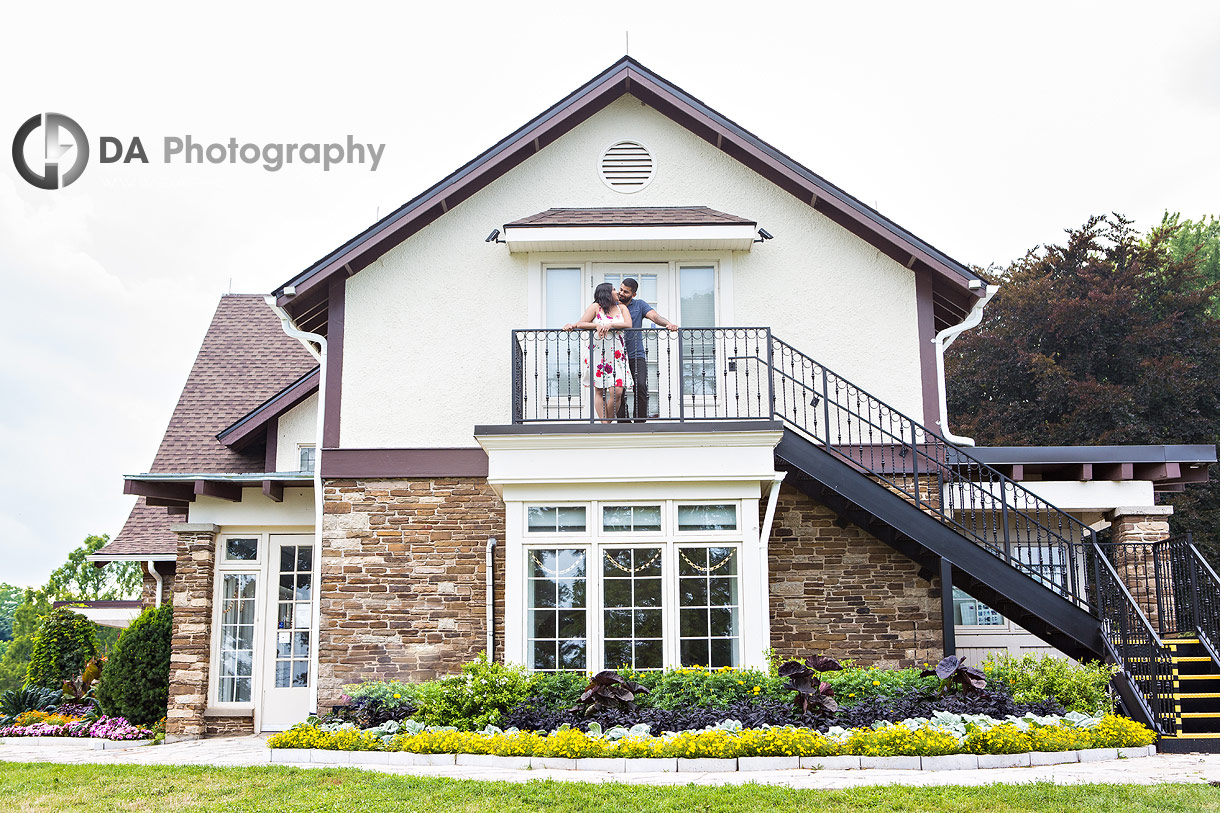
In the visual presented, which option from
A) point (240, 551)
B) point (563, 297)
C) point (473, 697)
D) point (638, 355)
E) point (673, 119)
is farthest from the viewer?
point (240, 551)

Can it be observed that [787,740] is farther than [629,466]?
No

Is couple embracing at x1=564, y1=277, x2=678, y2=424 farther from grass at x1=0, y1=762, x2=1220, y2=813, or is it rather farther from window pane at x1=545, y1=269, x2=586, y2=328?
grass at x1=0, y1=762, x2=1220, y2=813

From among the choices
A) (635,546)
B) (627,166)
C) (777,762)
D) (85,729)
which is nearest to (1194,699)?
(777,762)

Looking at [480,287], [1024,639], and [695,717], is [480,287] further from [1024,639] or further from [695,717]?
[1024,639]

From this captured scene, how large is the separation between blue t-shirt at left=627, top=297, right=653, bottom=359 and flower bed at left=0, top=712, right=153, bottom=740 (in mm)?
6805

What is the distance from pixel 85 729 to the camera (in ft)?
38.3

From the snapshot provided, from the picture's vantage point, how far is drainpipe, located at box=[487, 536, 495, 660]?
36.2 feet

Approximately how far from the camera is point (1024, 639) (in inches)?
485

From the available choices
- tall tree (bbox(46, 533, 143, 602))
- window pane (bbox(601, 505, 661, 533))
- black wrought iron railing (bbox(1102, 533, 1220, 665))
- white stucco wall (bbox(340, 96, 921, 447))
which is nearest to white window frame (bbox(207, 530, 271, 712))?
white stucco wall (bbox(340, 96, 921, 447))

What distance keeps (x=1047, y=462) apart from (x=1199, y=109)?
2283 cm

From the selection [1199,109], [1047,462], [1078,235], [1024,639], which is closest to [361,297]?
[1047,462]

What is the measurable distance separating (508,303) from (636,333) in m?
1.83

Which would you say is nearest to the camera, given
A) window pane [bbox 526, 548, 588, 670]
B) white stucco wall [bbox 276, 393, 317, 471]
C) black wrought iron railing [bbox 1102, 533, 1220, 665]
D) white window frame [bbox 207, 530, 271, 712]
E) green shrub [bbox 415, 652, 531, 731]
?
green shrub [bbox 415, 652, 531, 731]

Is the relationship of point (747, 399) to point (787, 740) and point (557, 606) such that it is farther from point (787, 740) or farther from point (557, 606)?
point (787, 740)
